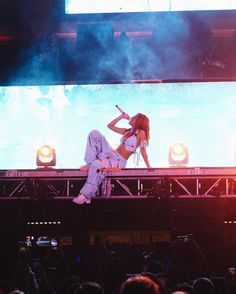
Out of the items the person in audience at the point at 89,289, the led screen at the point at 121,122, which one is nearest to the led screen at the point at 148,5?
the led screen at the point at 121,122

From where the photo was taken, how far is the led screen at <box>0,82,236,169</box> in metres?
8.22

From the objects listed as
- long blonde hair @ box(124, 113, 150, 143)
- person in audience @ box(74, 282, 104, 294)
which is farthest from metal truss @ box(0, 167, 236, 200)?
person in audience @ box(74, 282, 104, 294)

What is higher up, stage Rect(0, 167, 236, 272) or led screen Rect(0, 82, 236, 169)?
led screen Rect(0, 82, 236, 169)

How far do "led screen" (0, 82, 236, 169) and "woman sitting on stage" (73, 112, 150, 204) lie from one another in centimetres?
11

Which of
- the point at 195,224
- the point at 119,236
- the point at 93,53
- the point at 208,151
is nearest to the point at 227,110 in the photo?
the point at 208,151

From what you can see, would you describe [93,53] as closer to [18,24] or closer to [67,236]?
[18,24]

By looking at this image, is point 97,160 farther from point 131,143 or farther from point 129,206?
point 129,206

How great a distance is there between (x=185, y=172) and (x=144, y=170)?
2.13ft

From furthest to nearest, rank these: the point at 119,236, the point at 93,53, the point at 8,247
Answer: the point at 119,236, the point at 93,53, the point at 8,247

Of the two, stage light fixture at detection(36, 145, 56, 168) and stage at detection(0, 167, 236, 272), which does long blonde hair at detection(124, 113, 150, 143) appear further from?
stage light fixture at detection(36, 145, 56, 168)

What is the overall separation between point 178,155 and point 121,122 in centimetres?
109

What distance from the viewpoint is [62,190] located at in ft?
27.4

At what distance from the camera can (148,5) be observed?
871 cm

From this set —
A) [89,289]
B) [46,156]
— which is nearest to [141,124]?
[46,156]
